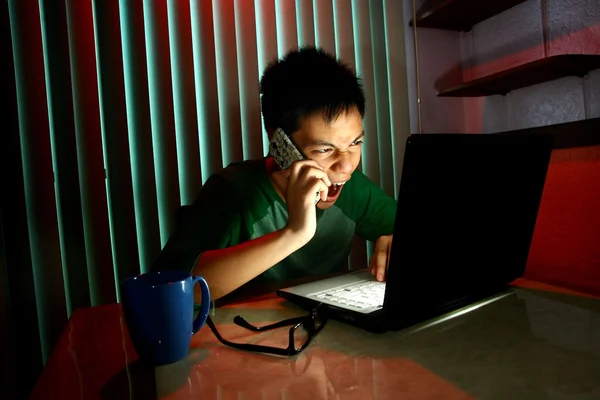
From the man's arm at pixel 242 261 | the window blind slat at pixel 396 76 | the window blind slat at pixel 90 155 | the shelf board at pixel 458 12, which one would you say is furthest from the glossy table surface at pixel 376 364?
the window blind slat at pixel 396 76

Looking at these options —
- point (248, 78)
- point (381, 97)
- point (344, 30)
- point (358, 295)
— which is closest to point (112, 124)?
point (248, 78)

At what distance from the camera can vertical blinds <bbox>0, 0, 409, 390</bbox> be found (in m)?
1.58

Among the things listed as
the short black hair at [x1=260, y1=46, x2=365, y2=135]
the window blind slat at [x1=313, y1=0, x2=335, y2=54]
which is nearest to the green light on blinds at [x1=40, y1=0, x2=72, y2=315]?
the short black hair at [x1=260, y1=46, x2=365, y2=135]

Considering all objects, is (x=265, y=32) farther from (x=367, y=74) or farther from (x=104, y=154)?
(x=104, y=154)

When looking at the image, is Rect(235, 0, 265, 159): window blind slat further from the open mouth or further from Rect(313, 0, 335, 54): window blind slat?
the open mouth

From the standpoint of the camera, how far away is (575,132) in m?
1.37

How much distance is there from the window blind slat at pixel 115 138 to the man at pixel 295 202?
1.96 ft

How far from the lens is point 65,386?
54 cm

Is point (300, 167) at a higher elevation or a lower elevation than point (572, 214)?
higher

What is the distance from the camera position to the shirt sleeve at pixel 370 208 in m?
1.45

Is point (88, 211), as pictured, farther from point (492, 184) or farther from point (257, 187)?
point (492, 184)

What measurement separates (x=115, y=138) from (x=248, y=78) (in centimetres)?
61

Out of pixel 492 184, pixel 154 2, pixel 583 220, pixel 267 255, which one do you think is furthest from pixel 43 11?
pixel 583 220

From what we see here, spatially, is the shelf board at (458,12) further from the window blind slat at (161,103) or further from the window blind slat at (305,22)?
the window blind slat at (161,103)
